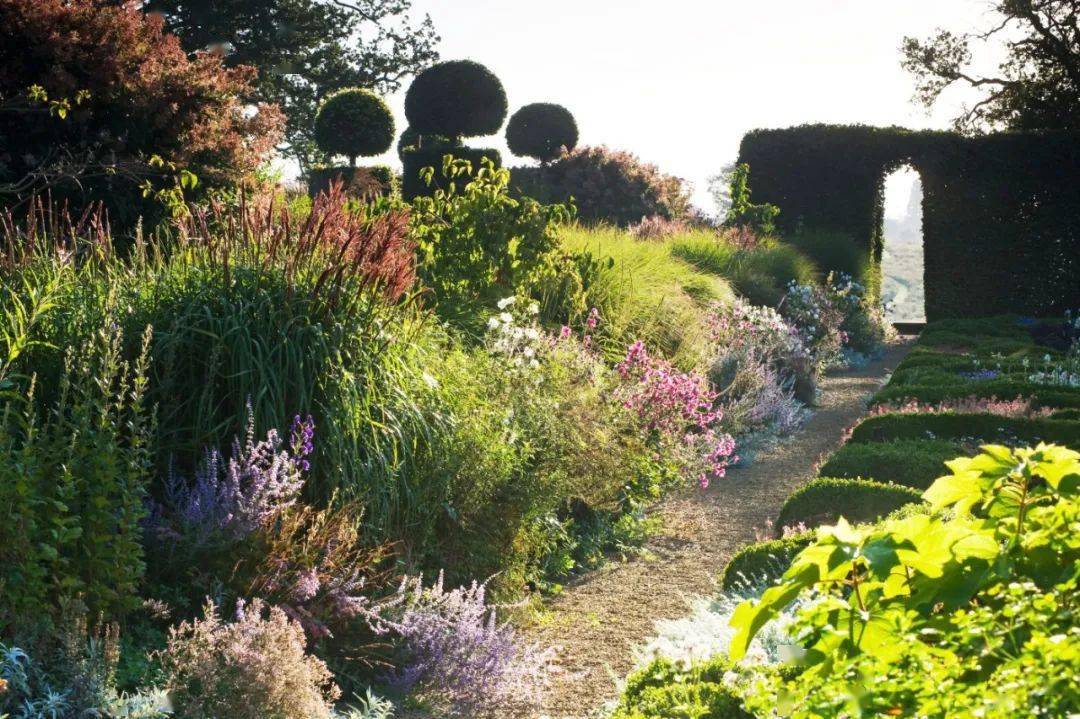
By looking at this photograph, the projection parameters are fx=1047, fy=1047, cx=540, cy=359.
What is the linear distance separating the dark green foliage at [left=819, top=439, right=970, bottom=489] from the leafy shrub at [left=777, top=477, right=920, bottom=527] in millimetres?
523

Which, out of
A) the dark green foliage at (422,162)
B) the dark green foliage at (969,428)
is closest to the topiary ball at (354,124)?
the dark green foliage at (422,162)

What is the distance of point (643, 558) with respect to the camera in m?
5.79

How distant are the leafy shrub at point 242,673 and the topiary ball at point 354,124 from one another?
1913 centimetres

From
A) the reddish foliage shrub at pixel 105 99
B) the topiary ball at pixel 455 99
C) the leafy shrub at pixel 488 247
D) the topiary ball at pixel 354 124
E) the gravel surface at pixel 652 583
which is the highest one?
the topiary ball at pixel 455 99

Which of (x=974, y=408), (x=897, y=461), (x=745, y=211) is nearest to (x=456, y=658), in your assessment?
(x=897, y=461)

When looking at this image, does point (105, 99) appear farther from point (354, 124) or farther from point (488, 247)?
point (354, 124)

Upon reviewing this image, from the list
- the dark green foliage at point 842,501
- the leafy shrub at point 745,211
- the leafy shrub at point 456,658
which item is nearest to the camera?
the leafy shrub at point 456,658

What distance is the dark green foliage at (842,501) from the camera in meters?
5.46

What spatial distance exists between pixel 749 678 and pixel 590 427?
2.61 meters

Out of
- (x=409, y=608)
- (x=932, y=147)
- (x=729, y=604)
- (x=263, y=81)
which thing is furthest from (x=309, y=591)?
(x=263, y=81)

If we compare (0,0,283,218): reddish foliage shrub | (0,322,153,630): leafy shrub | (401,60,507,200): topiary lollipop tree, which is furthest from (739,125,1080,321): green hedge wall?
(0,322,153,630): leafy shrub

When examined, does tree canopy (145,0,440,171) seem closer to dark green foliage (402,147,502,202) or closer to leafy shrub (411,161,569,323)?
dark green foliage (402,147,502,202)

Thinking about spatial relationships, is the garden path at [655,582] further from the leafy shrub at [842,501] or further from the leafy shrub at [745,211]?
the leafy shrub at [745,211]

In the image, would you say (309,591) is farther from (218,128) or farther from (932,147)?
(932,147)
